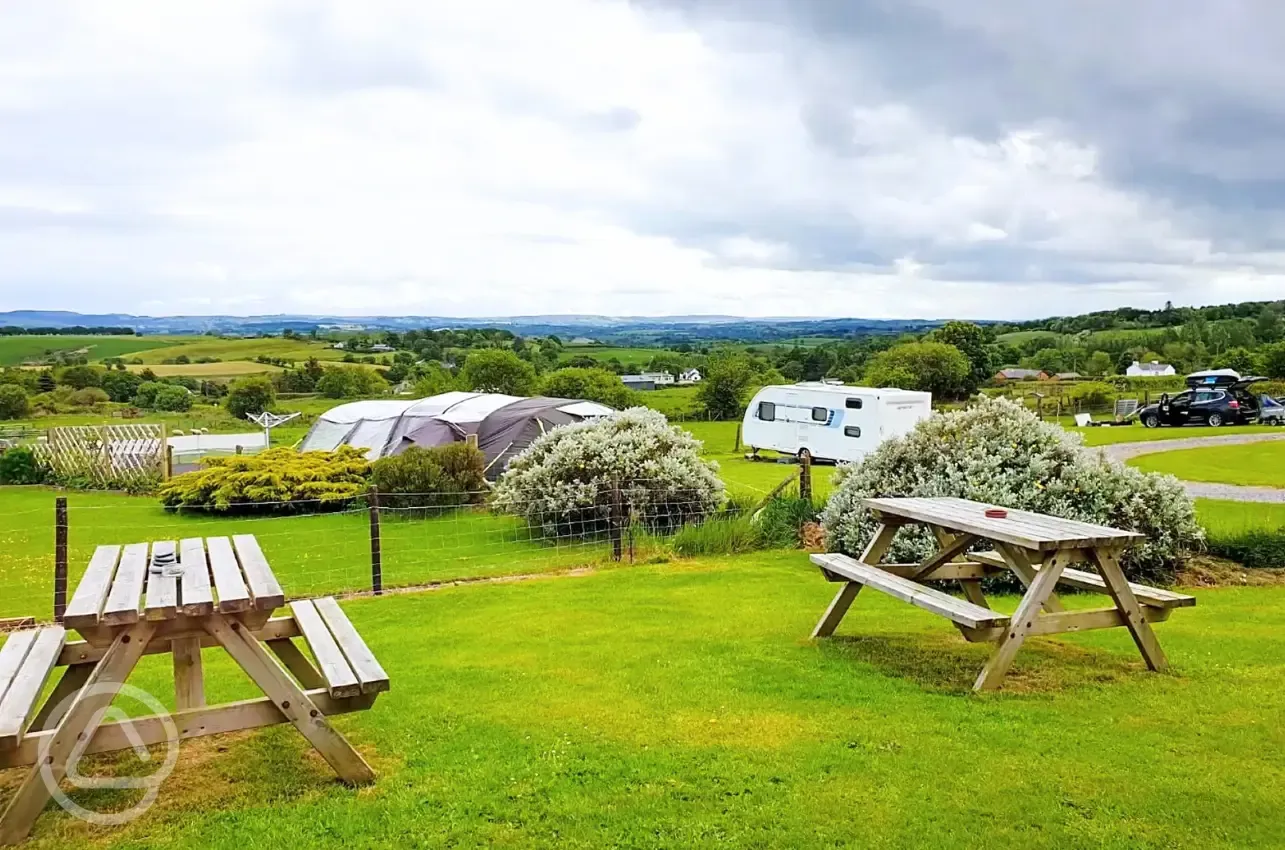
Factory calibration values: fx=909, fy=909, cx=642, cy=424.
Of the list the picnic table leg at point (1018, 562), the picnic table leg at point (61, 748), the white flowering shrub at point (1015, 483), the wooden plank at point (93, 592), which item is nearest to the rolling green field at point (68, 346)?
the white flowering shrub at point (1015, 483)

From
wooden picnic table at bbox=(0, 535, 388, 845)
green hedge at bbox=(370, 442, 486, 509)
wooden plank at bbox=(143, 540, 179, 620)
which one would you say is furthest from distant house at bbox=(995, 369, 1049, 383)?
wooden plank at bbox=(143, 540, 179, 620)

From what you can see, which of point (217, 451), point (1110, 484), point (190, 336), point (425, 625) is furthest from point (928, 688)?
point (190, 336)

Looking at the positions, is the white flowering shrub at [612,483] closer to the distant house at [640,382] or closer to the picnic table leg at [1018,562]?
the picnic table leg at [1018,562]

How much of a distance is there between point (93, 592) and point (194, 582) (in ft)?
1.17

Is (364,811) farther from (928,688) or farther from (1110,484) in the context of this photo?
(1110,484)

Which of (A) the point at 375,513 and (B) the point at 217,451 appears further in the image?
(B) the point at 217,451

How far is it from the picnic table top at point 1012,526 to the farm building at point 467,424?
1242 cm

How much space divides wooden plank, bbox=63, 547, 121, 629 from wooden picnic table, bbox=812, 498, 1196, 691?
12.4 feet

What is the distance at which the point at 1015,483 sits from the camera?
8586mm

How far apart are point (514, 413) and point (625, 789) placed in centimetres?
Answer: 1589

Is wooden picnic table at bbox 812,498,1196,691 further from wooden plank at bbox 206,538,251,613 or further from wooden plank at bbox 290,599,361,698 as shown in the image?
wooden plank at bbox 206,538,251,613

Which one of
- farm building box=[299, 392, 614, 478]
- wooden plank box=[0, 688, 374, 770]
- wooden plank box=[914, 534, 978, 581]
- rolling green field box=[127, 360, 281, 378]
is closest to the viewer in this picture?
wooden plank box=[0, 688, 374, 770]

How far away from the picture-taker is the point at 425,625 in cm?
689

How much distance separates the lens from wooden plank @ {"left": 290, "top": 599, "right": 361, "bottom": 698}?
11.1ft
